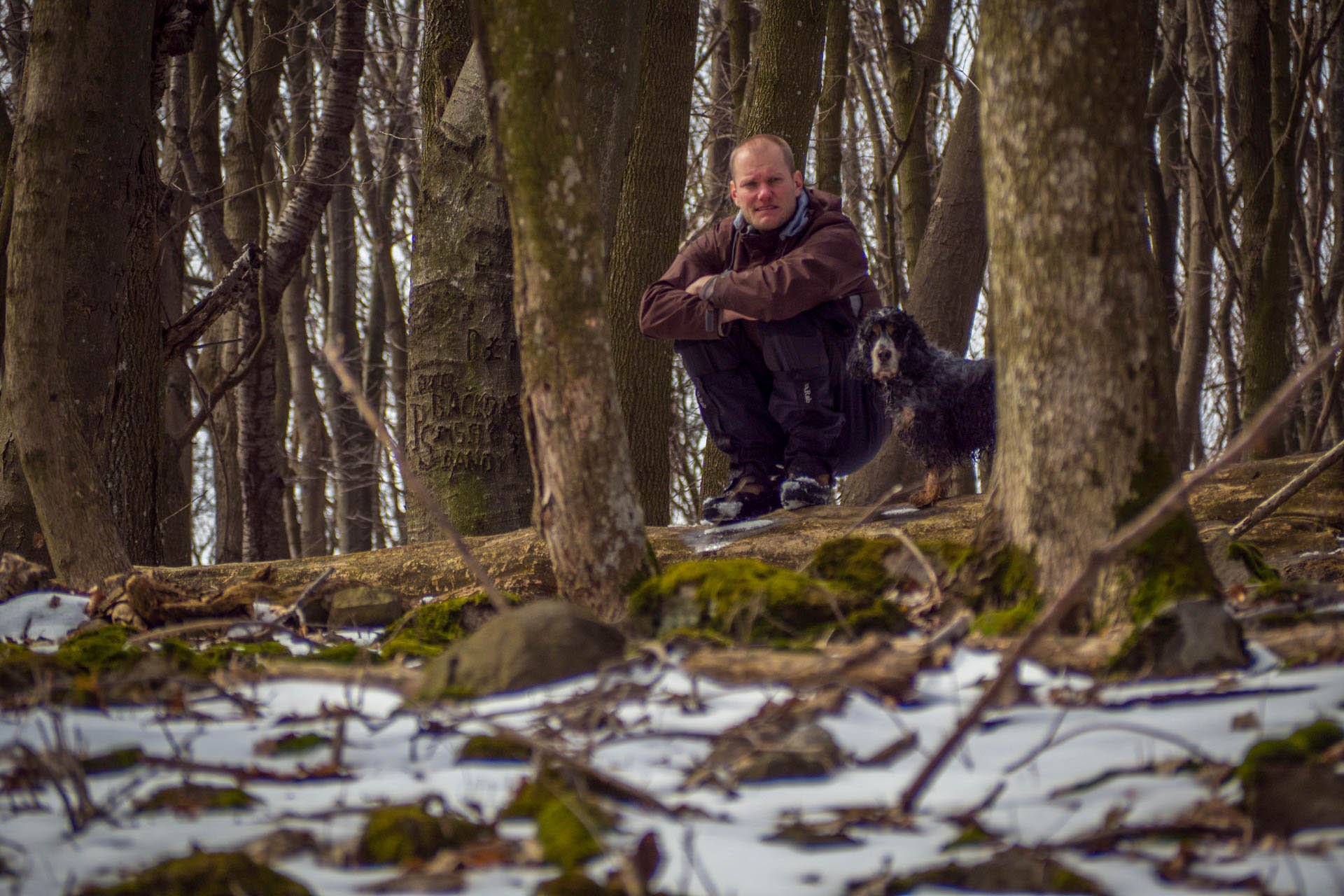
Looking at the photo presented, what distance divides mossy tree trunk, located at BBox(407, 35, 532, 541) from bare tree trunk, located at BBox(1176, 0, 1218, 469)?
580 centimetres

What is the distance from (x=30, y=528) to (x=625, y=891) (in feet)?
13.7

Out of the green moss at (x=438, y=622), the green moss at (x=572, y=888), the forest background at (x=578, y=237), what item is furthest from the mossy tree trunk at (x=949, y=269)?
the green moss at (x=572, y=888)

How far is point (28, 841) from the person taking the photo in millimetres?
1412

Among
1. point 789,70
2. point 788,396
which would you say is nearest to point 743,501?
point 788,396

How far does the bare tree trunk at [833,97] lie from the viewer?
8078 mm

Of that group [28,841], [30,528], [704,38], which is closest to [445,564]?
[30,528]

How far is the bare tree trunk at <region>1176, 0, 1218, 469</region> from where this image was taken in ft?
27.5

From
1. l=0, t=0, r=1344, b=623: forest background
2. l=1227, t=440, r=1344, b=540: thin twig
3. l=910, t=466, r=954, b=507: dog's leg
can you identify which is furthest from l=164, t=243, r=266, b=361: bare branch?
l=1227, t=440, r=1344, b=540: thin twig

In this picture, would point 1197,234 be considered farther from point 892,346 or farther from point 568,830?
point 568,830

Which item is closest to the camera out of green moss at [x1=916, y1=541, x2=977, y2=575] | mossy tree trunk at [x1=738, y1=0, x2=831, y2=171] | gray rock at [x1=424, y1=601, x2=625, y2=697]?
gray rock at [x1=424, y1=601, x2=625, y2=697]

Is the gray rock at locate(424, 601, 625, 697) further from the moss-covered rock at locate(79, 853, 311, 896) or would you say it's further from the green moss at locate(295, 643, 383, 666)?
the moss-covered rock at locate(79, 853, 311, 896)

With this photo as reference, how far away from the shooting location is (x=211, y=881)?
49.1 inches

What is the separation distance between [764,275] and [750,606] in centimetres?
185

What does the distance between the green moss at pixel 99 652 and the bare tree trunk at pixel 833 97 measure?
679cm
